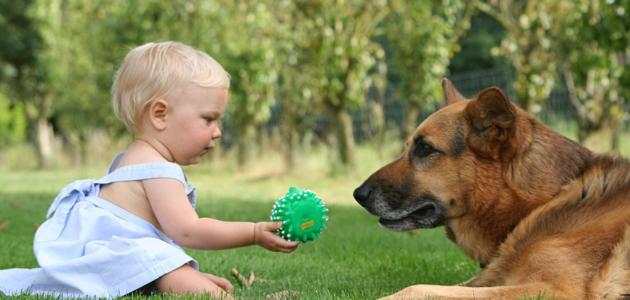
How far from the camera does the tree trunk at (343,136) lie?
15.5m

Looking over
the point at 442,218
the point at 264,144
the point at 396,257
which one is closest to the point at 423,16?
the point at 264,144

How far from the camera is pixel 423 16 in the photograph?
1384cm

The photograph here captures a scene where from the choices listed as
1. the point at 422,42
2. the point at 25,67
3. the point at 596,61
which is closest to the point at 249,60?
the point at 422,42

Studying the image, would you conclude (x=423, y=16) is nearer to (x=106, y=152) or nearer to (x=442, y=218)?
(x=442, y=218)

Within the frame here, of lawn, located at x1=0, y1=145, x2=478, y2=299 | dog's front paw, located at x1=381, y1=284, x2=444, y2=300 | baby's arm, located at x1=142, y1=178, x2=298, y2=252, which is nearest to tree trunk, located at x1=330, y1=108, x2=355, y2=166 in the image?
lawn, located at x1=0, y1=145, x2=478, y2=299

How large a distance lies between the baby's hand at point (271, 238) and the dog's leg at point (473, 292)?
0.58m

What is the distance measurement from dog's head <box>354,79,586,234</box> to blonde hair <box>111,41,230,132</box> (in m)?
0.99

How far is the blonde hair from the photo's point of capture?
4.05 m

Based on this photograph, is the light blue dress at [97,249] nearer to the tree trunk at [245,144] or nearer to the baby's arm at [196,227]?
the baby's arm at [196,227]

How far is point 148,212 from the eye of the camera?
162 inches

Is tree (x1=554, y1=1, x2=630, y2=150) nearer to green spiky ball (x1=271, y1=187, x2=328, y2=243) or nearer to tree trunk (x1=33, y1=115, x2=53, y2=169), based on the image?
green spiky ball (x1=271, y1=187, x2=328, y2=243)

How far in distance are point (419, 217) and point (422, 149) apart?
0.34 meters

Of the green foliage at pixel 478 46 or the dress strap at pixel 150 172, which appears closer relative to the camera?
the dress strap at pixel 150 172

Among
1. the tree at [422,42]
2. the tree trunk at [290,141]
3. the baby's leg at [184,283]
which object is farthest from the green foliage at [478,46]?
the baby's leg at [184,283]
